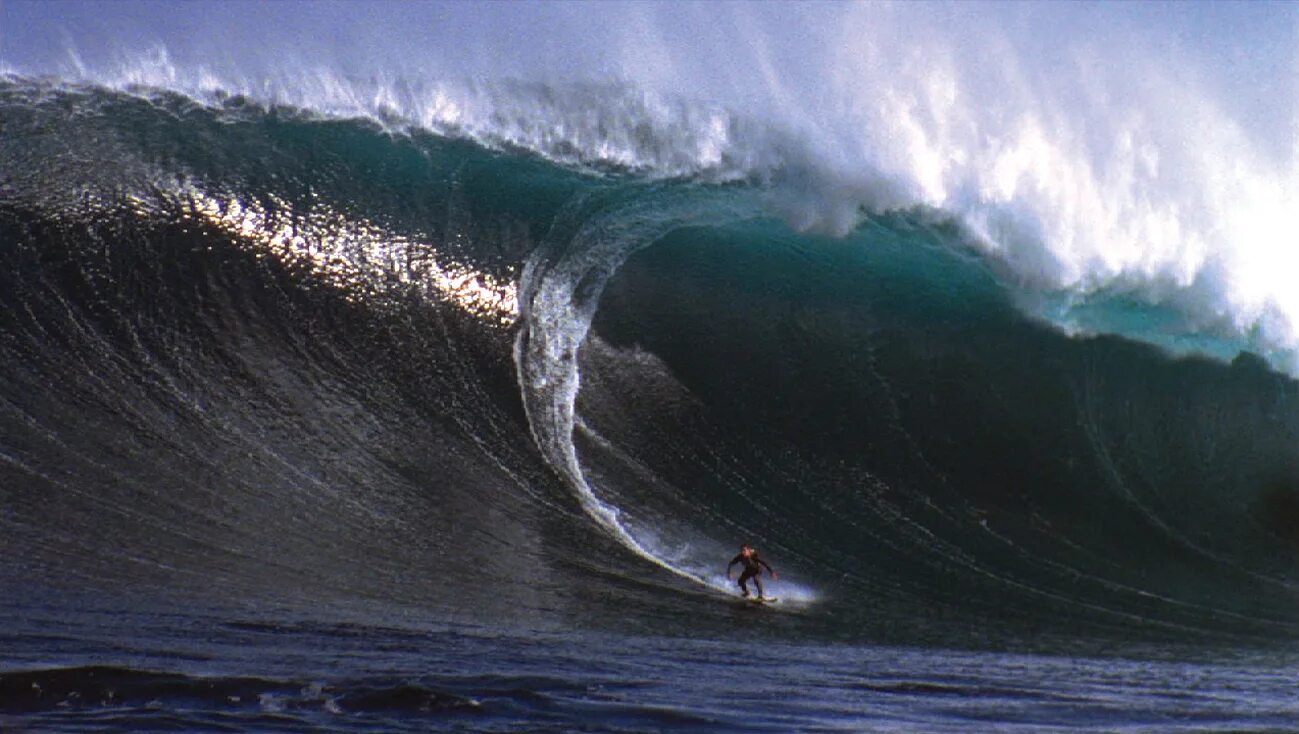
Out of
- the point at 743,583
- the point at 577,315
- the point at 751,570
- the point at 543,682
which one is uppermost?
the point at 577,315

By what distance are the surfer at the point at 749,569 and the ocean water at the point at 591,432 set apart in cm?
17

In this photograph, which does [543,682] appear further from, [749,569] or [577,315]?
[577,315]

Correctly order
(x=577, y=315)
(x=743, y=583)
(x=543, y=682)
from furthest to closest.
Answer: (x=577, y=315), (x=743, y=583), (x=543, y=682)

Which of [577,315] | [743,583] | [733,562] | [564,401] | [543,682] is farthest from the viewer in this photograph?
[577,315]

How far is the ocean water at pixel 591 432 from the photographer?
7367mm

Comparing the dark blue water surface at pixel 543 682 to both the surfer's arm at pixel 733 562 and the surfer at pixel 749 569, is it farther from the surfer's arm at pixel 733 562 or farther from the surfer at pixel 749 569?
the surfer's arm at pixel 733 562

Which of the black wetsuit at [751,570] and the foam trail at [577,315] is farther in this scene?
the foam trail at [577,315]

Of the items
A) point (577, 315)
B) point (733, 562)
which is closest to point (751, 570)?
point (733, 562)

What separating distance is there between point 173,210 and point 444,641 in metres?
7.12

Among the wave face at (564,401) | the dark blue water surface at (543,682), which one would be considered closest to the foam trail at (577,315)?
the wave face at (564,401)

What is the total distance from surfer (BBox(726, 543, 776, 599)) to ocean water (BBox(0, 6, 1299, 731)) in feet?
0.56

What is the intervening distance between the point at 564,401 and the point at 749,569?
8.35 feet

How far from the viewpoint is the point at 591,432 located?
11242 millimetres

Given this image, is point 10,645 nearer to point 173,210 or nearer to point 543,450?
point 543,450
